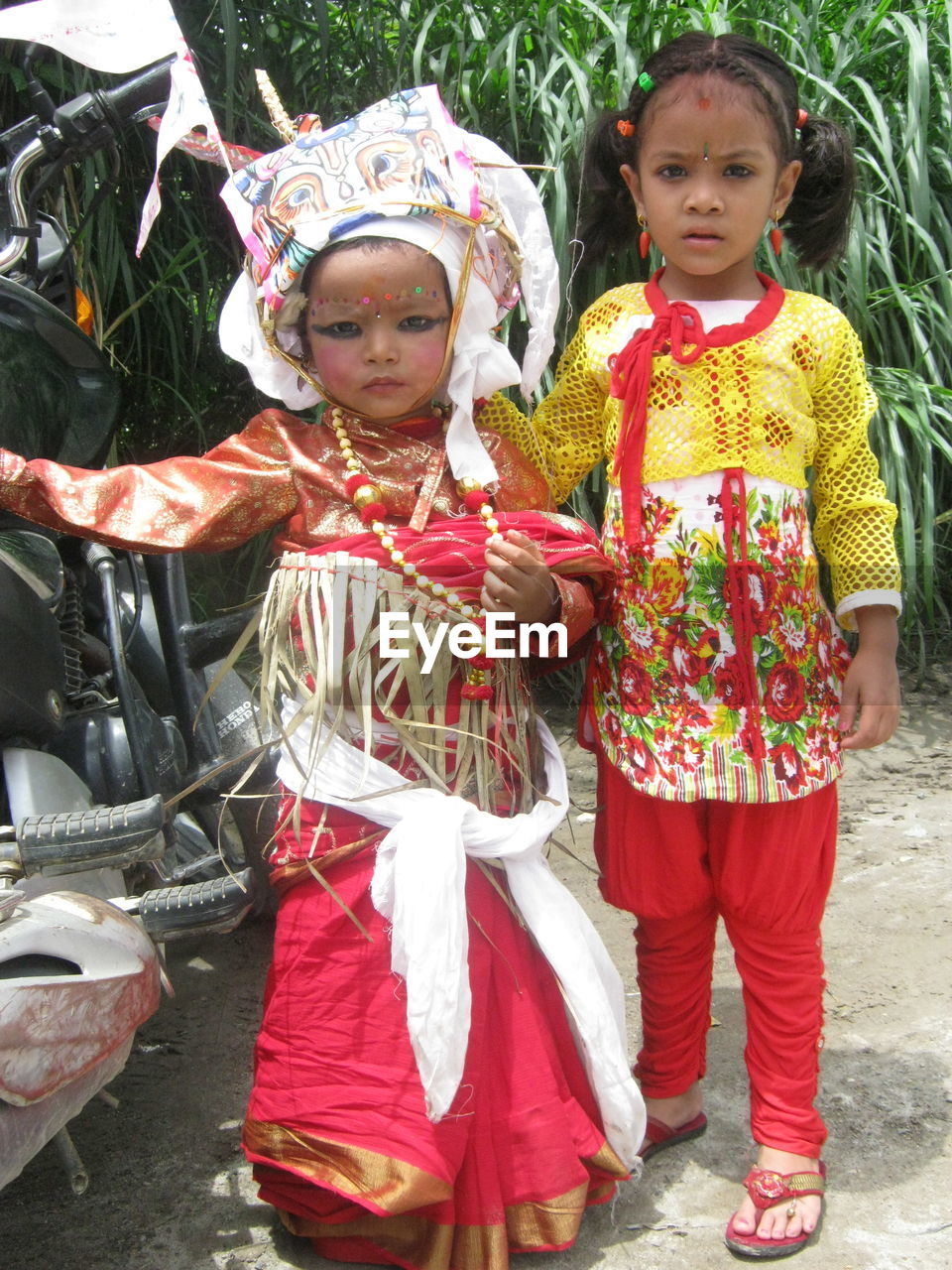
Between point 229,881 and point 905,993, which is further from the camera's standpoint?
point 905,993

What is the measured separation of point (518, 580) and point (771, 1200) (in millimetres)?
1019

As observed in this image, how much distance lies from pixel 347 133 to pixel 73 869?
42.8 inches

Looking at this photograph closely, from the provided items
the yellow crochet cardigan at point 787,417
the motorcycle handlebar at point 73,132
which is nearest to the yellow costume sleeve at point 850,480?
the yellow crochet cardigan at point 787,417

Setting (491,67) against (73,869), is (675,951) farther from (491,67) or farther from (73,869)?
(491,67)

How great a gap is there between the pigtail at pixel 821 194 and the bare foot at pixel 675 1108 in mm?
1415

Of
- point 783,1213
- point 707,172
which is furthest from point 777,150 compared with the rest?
point 783,1213

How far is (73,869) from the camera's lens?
162 centimetres

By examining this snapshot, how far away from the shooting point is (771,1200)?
75.6 inches

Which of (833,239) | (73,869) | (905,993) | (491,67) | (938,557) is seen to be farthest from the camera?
(938,557)

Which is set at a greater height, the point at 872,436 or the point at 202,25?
the point at 202,25

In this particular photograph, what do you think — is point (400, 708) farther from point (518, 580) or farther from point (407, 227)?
point (407, 227)

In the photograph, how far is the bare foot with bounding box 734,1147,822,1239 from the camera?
6.24 feet

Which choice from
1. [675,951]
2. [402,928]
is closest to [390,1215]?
[402,928]

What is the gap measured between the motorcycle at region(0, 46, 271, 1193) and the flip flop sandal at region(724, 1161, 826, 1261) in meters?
0.88
